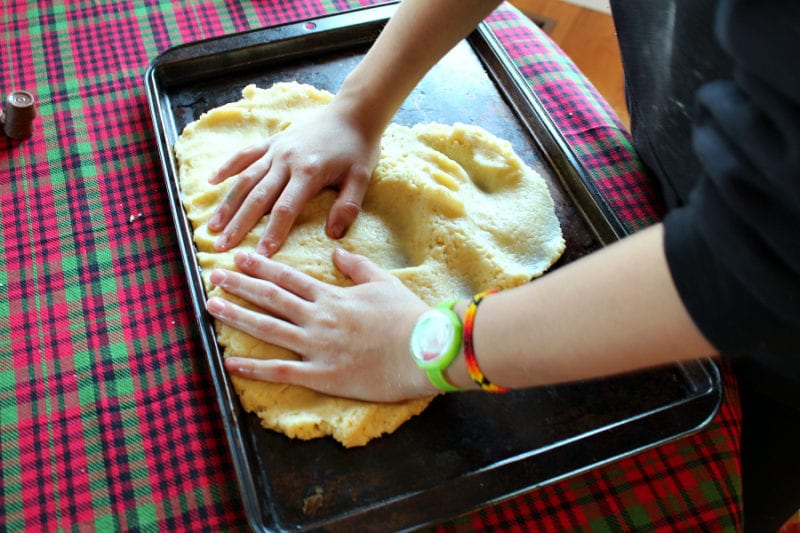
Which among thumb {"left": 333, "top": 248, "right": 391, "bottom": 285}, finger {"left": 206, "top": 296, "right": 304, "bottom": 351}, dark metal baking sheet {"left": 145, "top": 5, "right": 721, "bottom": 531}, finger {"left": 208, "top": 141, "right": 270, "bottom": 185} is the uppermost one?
finger {"left": 208, "top": 141, "right": 270, "bottom": 185}

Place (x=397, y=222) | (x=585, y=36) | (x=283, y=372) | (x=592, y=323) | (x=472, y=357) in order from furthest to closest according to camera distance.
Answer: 1. (x=585, y=36)
2. (x=397, y=222)
3. (x=283, y=372)
4. (x=472, y=357)
5. (x=592, y=323)

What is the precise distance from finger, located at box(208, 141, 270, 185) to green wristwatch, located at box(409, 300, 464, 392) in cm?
45

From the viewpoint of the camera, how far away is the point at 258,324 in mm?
876

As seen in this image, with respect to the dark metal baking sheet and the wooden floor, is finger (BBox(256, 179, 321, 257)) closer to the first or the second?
the dark metal baking sheet

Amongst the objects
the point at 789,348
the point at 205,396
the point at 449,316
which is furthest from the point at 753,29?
the point at 205,396

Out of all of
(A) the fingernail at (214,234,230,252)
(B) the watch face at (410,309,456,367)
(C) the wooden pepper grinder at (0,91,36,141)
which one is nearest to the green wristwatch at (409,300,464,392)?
(B) the watch face at (410,309,456,367)

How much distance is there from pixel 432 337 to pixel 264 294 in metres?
0.27

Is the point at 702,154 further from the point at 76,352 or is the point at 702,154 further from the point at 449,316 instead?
the point at 76,352

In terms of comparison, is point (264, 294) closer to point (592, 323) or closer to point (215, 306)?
point (215, 306)

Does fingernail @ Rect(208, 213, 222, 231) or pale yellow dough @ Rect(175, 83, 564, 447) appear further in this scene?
fingernail @ Rect(208, 213, 222, 231)

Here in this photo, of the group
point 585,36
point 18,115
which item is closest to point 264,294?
point 18,115

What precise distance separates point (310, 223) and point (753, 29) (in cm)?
70

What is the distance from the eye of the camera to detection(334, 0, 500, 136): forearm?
97cm

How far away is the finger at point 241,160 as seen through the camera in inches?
41.2
